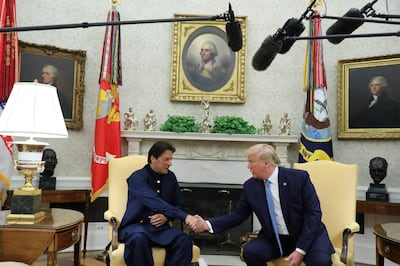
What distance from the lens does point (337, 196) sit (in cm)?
326

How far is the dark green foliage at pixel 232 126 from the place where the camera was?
210 inches

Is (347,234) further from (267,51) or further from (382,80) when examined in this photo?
(382,80)

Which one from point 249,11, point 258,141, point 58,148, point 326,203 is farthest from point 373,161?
point 58,148

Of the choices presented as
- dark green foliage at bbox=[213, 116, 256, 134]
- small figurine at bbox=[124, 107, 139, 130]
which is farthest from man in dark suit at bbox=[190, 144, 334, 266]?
small figurine at bbox=[124, 107, 139, 130]

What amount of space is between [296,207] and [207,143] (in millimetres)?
2739

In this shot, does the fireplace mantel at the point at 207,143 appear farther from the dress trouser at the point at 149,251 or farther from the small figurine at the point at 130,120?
the dress trouser at the point at 149,251

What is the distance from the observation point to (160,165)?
3.21 meters

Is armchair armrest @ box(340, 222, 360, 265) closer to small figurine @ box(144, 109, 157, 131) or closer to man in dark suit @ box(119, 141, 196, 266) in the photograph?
man in dark suit @ box(119, 141, 196, 266)

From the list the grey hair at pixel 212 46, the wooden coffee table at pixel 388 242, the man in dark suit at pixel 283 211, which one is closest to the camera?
the wooden coffee table at pixel 388 242

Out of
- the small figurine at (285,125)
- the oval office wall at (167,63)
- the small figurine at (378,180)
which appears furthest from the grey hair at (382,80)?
the small figurine at (285,125)

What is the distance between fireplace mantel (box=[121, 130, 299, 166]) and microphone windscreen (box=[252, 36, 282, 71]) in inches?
122

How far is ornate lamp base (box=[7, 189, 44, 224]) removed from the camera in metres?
2.63

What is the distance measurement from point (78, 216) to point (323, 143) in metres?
3.35

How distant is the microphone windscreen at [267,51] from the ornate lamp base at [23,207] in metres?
1.89
